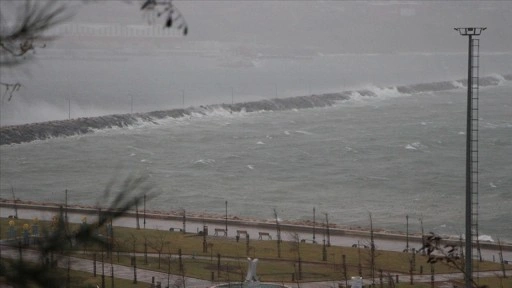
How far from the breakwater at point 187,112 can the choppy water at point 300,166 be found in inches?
20.0

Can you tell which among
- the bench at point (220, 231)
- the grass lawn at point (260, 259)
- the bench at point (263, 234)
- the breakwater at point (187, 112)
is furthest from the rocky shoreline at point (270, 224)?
the breakwater at point (187, 112)

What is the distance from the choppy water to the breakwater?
0.51m

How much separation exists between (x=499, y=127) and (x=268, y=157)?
603cm

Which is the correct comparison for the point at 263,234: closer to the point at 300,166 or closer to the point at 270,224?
the point at 270,224

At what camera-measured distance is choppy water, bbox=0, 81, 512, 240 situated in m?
12.8

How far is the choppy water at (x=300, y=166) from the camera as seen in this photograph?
42.1 ft

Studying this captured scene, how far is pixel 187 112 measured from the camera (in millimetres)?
27750

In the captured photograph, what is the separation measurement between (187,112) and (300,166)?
35.4 feet

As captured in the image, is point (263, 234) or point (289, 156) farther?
point (289, 156)

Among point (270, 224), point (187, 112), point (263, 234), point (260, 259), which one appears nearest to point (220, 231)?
point (263, 234)

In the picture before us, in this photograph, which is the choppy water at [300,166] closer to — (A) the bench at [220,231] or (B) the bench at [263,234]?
(B) the bench at [263,234]

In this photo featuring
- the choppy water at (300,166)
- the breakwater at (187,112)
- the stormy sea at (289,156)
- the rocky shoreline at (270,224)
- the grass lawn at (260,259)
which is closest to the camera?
the grass lawn at (260,259)

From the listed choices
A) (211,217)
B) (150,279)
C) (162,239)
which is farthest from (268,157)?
(150,279)

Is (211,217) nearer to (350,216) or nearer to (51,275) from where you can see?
(350,216)
